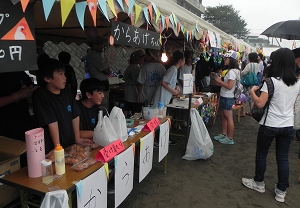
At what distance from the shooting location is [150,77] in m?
3.85

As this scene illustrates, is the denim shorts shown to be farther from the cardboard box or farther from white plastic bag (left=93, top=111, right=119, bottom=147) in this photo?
the cardboard box

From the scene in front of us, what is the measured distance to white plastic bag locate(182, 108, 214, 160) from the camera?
136 inches

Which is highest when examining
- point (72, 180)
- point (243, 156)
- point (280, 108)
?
point (280, 108)

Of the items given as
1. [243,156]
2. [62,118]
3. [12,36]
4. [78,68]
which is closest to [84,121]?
[62,118]

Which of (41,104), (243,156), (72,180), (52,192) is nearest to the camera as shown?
(52,192)

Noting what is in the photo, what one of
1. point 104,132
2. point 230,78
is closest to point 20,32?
point 104,132

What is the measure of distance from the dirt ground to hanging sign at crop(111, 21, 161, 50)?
1.67 m

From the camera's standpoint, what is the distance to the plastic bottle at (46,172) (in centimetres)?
143

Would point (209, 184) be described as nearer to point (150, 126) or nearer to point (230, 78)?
point (150, 126)

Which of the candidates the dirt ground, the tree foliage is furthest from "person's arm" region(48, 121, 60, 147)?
the tree foliage

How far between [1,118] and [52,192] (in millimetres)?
1391

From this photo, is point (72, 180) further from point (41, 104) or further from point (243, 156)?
point (243, 156)

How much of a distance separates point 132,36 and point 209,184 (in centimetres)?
205

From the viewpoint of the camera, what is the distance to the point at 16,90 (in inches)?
94.1
